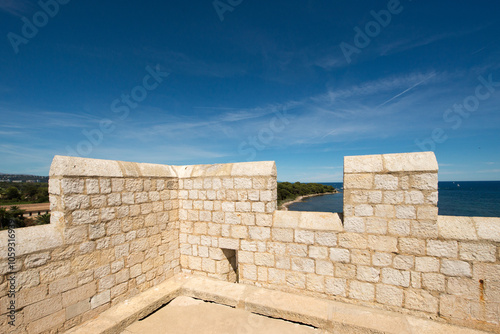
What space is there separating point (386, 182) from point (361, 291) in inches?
65.8

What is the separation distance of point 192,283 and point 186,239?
0.84 m

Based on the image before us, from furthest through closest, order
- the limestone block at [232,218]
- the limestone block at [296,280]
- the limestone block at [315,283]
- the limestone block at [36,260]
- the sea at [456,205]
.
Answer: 1. the sea at [456,205]
2. the limestone block at [232,218]
3. the limestone block at [296,280]
4. the limestone block at [315,283]
5. the limestone block at [36,260]

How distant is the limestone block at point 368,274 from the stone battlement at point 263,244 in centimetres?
1

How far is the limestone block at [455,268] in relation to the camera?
9.38 feet

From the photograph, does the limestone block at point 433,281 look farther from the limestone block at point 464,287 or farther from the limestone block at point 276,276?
the limestone block at point 276,276

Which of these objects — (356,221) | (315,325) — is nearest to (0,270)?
(315,325)

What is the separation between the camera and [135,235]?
12.5 ft

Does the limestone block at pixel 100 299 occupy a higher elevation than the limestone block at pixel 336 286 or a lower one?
lower

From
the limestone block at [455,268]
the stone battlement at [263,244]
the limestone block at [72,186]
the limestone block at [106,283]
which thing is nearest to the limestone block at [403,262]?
the stone battlement at [263,244]

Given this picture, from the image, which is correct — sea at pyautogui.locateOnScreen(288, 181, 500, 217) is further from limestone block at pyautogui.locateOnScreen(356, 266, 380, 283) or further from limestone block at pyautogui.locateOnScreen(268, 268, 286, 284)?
limestone block at pyautogui.locateOnScreen(356, 266, 380, 283)

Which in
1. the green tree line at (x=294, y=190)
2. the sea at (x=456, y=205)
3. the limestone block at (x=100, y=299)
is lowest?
the sea at (x=456, y=205)

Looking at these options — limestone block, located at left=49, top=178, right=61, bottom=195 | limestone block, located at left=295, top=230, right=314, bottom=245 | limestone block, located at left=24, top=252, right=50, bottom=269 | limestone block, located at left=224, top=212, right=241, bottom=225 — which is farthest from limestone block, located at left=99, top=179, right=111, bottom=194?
limestone block, located at left=295, top=230, right=314, bottom=245

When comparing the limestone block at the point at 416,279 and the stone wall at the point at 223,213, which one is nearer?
the limestone block at the point at 416,279

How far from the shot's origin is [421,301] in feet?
10.0
